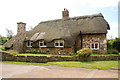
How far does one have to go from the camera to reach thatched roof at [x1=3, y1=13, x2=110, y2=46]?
62.7ft

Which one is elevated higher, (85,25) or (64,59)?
(85,25)

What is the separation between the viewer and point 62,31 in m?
20.9

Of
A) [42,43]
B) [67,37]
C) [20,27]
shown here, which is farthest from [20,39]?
[67,37]

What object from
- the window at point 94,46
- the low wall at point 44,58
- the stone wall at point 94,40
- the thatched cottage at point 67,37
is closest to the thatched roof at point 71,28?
the thatched cottage at point 67,37

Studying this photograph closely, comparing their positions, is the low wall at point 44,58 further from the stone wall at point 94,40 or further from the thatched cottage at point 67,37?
the thatched cottage at point 67,37

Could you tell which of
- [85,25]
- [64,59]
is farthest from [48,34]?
[64,59]

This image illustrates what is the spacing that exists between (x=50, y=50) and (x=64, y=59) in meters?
6.97

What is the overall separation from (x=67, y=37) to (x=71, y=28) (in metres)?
2.70

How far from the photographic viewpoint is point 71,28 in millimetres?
21156

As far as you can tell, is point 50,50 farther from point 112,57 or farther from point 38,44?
point 112,57

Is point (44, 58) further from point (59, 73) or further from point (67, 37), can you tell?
point (67, 37)

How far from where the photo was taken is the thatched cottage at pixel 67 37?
19.1 m

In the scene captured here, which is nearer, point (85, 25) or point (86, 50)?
point (86, 50)

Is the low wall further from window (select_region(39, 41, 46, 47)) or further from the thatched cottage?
Answer: window (select_region(39, 41, 46, 47))
